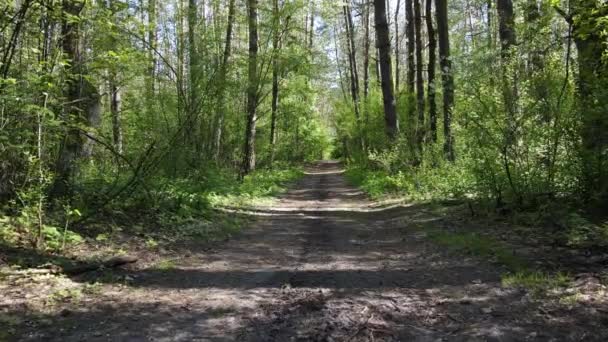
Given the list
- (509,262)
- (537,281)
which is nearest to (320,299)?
(537,281)

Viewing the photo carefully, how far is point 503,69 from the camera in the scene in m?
9.16

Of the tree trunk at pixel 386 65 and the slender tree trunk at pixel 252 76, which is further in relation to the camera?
the tree trunk at pixel 386 65

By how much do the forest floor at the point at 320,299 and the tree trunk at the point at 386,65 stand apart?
11551 millimetres

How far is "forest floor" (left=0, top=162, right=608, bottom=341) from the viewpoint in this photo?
4.18 m

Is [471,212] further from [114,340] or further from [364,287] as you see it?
[114,340]

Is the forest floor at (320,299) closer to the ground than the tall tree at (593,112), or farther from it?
closer to the ground

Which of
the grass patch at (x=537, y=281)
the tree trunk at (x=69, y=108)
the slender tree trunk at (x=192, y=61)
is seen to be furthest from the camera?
the slender tree trunk at (x=192, y=61)

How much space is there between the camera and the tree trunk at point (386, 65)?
18219mm

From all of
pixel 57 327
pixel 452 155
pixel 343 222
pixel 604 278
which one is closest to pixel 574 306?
pixel 604 278

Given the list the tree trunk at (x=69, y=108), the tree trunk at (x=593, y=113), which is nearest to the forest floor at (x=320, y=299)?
the tree trunk at (x=593, y=113)

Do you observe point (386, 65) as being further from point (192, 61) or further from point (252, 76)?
point (192, 61)

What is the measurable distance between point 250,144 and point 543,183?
14.6 metres

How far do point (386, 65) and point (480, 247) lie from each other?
495 inches

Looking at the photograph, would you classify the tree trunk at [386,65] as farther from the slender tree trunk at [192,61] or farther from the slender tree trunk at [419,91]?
the slender tree trunk at [192,61]
